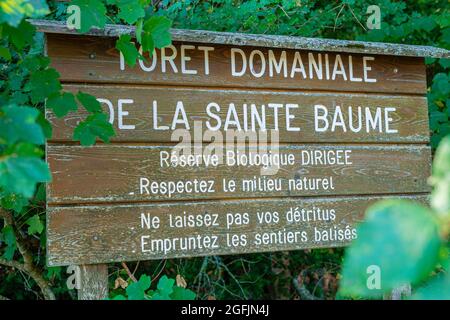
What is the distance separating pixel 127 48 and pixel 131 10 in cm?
18

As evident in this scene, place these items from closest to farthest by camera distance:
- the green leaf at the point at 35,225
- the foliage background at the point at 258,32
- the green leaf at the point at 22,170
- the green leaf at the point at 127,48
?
the green leaf at the point at 22,170
the green leaf at the point at 127,48
the green leaf at the point at 35,225
the foliage background at the point at 258,32

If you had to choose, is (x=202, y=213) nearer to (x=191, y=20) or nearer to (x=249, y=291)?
(x=191, y=20)

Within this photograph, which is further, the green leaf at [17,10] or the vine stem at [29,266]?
the vine stem at [29,266]

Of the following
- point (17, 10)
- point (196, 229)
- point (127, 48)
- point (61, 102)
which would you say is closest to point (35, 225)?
point (196, 229)

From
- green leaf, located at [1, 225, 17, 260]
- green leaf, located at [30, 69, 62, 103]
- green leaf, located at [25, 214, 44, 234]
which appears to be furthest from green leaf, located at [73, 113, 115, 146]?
green leaf, located at [1, 225, 17, 260]

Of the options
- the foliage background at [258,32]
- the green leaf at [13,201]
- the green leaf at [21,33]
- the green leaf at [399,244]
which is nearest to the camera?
the green leaf at [399,244]

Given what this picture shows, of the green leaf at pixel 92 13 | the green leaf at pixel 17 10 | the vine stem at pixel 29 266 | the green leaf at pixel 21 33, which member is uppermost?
the green leaf at pixel 92 13

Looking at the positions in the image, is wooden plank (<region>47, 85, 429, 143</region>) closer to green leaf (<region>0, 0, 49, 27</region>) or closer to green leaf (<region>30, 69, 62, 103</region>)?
green leaf (<region>30, 69, 62, 103</region>)

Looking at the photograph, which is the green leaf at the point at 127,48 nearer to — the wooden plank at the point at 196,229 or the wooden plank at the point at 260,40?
the wooden plank at the point at 260,40

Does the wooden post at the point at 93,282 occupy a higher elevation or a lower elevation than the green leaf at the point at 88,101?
lower

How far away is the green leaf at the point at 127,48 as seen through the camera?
7.45 feet

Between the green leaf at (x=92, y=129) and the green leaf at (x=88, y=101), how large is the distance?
0.04 m

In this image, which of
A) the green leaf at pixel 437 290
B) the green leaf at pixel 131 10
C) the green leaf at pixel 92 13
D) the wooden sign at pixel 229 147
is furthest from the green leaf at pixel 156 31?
the green leaf at pixel 437 290
